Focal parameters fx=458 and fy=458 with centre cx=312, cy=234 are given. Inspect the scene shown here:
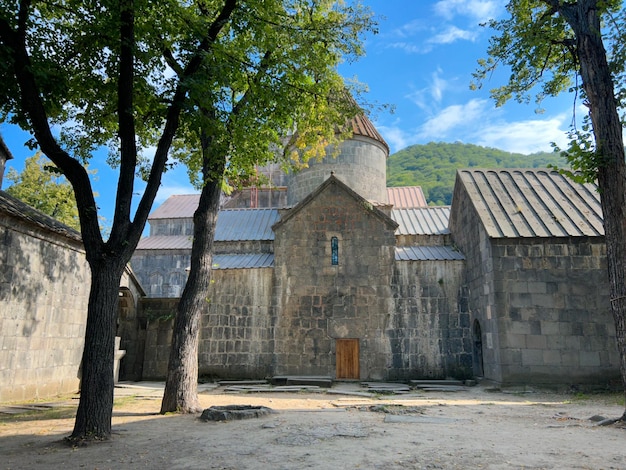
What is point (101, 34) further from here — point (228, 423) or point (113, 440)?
point (228, 423)

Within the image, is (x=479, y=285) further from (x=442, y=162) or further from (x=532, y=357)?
(x=442, y=162)

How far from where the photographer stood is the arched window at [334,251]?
15.4 m

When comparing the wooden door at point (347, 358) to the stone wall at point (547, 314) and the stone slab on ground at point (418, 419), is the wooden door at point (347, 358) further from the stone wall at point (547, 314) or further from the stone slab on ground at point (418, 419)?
the stone slab on ground at point (418, 419)

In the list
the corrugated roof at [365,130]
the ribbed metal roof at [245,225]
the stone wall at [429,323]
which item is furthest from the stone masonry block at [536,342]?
the corrugated roof at [365,130]

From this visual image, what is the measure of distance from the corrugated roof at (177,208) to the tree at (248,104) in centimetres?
1924

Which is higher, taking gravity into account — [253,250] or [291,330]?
[253,250]

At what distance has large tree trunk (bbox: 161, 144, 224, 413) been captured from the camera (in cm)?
845

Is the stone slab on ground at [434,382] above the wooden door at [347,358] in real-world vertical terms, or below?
below

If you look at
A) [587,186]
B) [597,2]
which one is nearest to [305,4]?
[597,2]

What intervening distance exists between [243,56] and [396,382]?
1048 centimetres

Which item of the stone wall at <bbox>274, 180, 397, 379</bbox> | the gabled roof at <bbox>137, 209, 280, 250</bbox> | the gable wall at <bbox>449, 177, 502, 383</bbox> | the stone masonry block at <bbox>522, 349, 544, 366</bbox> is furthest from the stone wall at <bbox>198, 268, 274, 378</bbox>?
the stone masonry block at <bbox>522, 349, 544, 366</bbox>

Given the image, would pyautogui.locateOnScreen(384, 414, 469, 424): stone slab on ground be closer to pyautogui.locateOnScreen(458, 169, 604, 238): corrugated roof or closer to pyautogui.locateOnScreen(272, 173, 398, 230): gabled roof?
pyautogui.locateOnScreen(458, 169, 604, 238): corrugated roof

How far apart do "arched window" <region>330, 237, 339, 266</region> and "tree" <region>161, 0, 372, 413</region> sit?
5.99m

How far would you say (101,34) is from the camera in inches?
256
